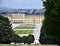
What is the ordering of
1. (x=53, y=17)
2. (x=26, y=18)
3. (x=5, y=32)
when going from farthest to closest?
(x=26, y=18), (x=5, y=32), (x=53, y=17)

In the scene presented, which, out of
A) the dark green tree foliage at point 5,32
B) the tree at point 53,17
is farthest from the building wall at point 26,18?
the tree at point 53,17

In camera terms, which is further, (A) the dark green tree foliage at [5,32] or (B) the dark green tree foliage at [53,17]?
(A) the dark green tree foliage at [5,32]

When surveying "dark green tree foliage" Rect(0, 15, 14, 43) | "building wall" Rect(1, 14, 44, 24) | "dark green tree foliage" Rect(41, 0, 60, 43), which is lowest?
"building wall" Rect(1, 14, 44, 24)

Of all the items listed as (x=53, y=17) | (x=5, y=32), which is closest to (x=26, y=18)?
(x=5, y=32)

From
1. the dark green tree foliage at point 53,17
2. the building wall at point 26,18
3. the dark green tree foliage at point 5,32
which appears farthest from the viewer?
the building wall at point 26,18

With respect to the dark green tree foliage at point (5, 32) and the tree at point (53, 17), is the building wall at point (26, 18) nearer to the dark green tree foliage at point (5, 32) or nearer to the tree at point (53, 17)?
the dark green tree foliage at point (5, 32)

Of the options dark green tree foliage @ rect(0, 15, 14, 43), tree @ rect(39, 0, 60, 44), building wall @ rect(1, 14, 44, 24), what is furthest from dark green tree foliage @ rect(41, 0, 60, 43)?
building wall @ rect(1, 14, 44, 24)

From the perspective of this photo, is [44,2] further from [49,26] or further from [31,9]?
[31,9]

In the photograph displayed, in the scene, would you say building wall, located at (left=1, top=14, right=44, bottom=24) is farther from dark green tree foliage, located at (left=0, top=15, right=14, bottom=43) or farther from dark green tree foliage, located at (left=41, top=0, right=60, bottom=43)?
dark green tree foliage, located at (left=41, top=0, right=60, bottom=43)

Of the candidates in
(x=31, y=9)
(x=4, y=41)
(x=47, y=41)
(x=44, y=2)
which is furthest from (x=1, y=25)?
(x=31, y=9)

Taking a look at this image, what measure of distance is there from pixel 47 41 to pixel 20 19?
149ft

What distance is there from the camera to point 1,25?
90.8 feet

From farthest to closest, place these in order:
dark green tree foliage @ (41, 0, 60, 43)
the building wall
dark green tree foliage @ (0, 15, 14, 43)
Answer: the building wall, dark green tree foliage @ (0, 15, 14, 43), dark green tree foliage @ (41, 0, 60, 43)

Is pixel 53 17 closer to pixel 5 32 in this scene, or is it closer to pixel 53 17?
pixel 53 17
